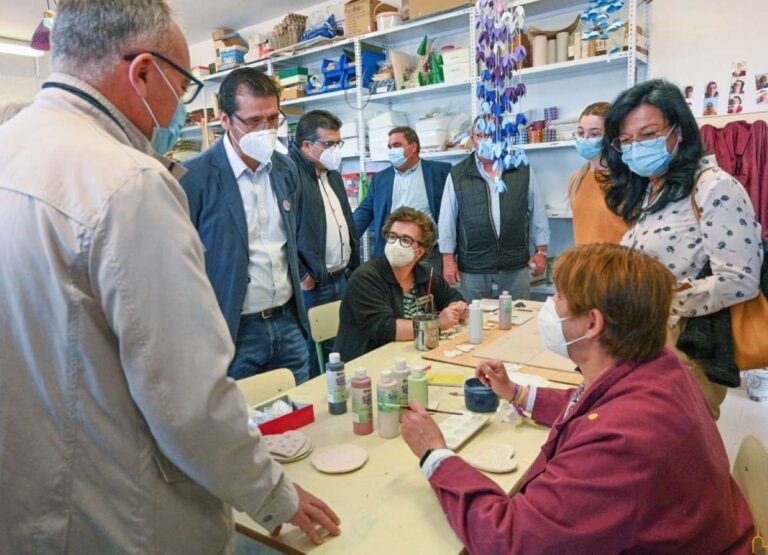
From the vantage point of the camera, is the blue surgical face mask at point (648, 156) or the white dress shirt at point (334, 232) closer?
the blue surgical face mask at point (648, 156)

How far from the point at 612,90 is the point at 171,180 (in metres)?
3.55

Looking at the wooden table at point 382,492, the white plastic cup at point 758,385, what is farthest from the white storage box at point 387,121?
the wooden table at point 382,492

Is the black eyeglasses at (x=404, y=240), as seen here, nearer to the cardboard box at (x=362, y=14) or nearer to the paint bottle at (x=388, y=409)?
the paint bottle at (x=388, y=409)

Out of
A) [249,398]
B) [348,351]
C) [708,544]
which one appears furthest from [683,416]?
[348,351]

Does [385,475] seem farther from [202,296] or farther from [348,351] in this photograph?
[348,351]

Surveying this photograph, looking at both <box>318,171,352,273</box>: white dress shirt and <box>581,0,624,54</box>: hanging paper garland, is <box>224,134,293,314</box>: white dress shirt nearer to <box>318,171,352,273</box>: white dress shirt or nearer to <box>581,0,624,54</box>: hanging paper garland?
<box>318,171,352,273</box>: white dress shirt

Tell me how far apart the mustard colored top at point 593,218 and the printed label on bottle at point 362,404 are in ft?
4.69

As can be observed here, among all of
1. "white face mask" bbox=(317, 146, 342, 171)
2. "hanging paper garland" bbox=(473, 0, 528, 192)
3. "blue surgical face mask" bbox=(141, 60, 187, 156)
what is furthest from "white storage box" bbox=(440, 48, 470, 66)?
"blue surgical face mask" bbox=(141, 60, 187, 156)

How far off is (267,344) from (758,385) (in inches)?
113

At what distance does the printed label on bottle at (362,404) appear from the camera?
4.81 feet

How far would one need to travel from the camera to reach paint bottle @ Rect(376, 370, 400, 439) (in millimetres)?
1443

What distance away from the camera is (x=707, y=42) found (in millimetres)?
3268

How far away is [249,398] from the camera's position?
177 cm

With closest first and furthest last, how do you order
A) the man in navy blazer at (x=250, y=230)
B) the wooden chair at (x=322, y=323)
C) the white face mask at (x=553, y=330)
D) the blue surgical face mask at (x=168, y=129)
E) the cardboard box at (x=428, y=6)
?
the blue surgical face mask at (x=168, y=129) → the white face mask at (x=553, y=330) → the man in navy blazer at (x=250, y=230) → the wooden chair at (x=322, y=323) → the cardboard box at (x=428, y=6)
